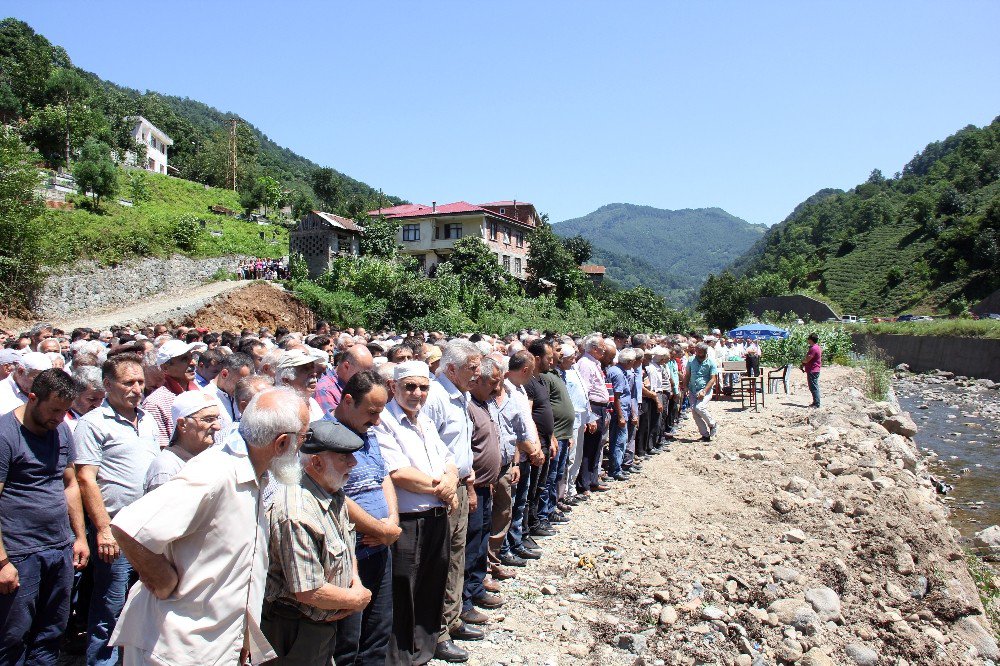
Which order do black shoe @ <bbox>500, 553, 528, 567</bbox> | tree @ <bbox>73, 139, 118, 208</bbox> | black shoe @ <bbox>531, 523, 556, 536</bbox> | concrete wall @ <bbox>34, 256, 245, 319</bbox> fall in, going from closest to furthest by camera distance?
black shoe @ <bbox>500, 553, 528, 567</bbox>
black shoe @ <bbox>531, 523, 556, 536</bbox>
concrete wall @ <bbox>34, 256, 245, 319</bbox>
tree @ <bbox>73, 139, 118, 208</bbox>

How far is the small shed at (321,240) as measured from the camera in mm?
35312

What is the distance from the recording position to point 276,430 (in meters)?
2.34

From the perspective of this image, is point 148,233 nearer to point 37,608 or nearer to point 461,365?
point 461,365

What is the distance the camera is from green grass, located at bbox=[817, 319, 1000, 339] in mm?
35459

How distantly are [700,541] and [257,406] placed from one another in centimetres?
557

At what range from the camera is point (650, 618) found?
5047 mm

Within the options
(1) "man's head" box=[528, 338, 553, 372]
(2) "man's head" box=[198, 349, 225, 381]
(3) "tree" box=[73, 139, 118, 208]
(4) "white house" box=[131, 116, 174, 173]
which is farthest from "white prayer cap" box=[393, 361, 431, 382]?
(4) "white house" box=[131, 116, 174, 173]

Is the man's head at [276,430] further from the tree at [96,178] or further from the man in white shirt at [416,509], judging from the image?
the tree at [96,178]

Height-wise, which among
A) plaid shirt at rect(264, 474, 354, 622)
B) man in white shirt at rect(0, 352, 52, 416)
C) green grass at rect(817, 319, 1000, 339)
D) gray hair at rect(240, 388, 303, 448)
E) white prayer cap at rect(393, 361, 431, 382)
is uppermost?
green grass at rect(817, 319, 1000, 339)

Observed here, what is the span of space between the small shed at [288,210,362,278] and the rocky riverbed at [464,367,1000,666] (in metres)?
28.7

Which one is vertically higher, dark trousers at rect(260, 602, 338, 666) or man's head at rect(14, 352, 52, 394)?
man's head at rect(14, 352, 52, 394)

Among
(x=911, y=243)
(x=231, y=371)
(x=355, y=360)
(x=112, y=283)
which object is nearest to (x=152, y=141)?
(x=112, y=283)

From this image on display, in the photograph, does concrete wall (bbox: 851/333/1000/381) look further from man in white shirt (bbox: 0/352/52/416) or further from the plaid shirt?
man in white shirt (bbox: 0/352/52/416)

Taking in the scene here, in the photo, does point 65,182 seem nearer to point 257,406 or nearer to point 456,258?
point 456,258
